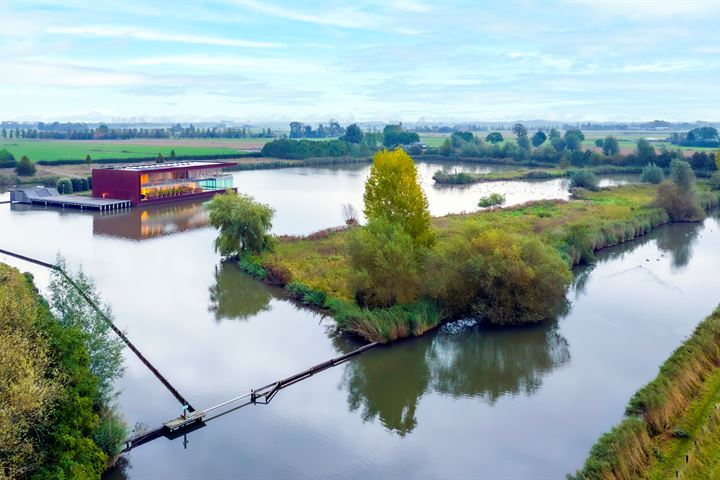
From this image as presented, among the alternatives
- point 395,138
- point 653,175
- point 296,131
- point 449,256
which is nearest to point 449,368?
point 449,256

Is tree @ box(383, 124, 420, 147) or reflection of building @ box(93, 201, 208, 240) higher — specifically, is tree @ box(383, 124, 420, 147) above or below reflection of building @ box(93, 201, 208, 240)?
above

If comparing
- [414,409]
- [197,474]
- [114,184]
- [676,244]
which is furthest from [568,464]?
[114,184]

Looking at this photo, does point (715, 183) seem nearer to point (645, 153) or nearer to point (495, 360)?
point (645, 153)

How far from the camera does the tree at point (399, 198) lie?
2142 cm

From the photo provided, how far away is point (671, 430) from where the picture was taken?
12.2m

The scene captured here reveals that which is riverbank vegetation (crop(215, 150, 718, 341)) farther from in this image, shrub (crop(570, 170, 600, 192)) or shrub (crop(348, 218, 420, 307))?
shrub (crop(570, 170, 600, 192))

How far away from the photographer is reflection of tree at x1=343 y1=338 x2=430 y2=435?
48.0ft

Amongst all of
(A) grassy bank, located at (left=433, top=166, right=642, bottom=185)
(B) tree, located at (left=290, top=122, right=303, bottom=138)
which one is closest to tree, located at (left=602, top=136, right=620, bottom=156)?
(A) grassy bank, located at (left=433, top=166, right=642, bottom=185)

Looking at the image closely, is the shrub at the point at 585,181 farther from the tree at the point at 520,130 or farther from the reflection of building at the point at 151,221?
the tree at the point at 520,130

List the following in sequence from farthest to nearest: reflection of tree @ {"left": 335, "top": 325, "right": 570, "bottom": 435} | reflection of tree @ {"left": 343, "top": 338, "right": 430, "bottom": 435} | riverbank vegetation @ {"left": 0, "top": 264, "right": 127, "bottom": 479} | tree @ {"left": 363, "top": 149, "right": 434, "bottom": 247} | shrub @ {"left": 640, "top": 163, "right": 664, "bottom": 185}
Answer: shrub @ {"left": 640, "top": 163, "right": 664, "bottom": 185} < tree @ {"left": 363, "top": 149, "right": 434, "bottom": 247} < reflection of tree @ {"left": 335, "top": 325, "right": 570, "bottom": 435} < reflection of tree @ {"left": 343, "top": 338, "right": 430, "bottom": 435} < riverbank vegetation @ {"left": 0, "top": 264, "right": 127, "bottom": 479}

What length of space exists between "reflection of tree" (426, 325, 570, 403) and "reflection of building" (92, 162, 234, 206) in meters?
29.7

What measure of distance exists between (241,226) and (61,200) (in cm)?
2115

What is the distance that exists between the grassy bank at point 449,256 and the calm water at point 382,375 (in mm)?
670

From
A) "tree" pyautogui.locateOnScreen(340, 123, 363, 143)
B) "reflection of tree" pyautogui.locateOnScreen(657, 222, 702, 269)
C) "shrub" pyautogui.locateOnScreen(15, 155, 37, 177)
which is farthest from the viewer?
"tree" pyautogui.locateOnScreen(340, 123, 363, 143)
